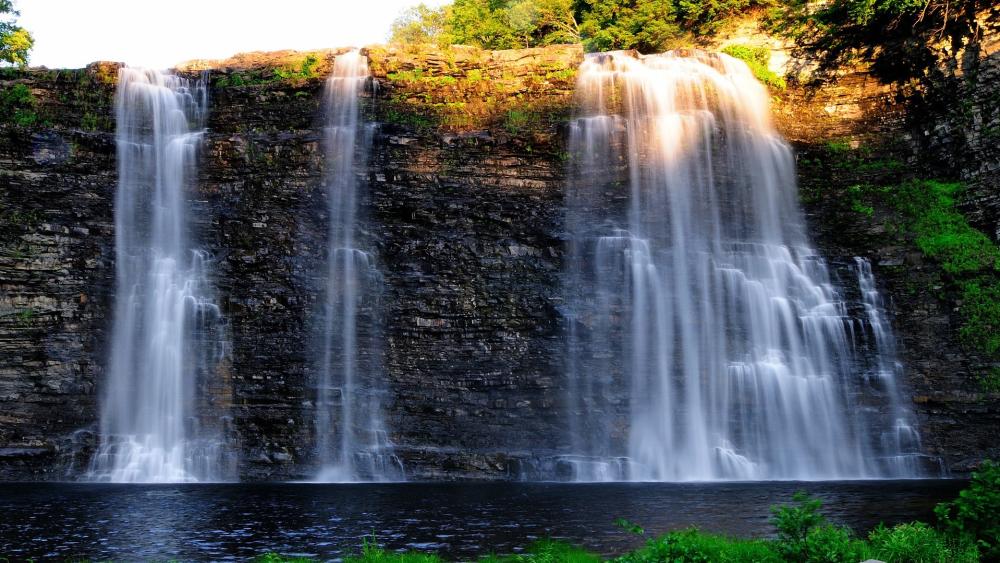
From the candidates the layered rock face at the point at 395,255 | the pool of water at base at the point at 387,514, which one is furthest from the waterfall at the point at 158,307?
the pool of water at base at the point at 387,514

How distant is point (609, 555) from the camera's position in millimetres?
8641

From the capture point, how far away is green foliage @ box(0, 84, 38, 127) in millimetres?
21594

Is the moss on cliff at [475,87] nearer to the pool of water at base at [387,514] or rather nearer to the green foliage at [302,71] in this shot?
the green foliage at [302,71]

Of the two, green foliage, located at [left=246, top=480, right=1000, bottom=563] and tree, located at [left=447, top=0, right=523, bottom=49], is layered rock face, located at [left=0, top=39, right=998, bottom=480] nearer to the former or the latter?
tree, located at [left=447, top=0, right=523, bottom=49]

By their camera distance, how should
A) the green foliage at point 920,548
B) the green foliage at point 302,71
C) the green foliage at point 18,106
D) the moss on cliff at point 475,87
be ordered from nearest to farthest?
the green foliage at point 920,548 → the green foliage at point 18,106 → the moss on cliff at point 475,87 → the green foliage at point 302,71

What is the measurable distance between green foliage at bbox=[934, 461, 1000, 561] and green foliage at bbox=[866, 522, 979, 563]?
14 cm

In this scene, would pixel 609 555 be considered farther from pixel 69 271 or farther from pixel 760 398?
pixel 69 271

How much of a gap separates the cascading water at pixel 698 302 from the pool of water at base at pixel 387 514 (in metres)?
2.05

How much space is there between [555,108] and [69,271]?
15095mm

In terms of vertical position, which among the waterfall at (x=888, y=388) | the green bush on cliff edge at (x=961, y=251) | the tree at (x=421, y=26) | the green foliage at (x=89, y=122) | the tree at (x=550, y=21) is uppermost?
the tree at (x=421, y=26)

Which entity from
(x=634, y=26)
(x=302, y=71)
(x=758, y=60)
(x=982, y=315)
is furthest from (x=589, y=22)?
(x=982, y=315)

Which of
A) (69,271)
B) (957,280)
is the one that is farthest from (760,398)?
(69,271)

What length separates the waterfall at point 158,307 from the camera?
729 inches

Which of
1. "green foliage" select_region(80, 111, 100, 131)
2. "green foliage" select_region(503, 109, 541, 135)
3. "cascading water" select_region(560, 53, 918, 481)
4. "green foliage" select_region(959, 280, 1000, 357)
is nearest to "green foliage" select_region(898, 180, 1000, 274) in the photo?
"green foliage" select_region(959, 280, 1000, 357)
